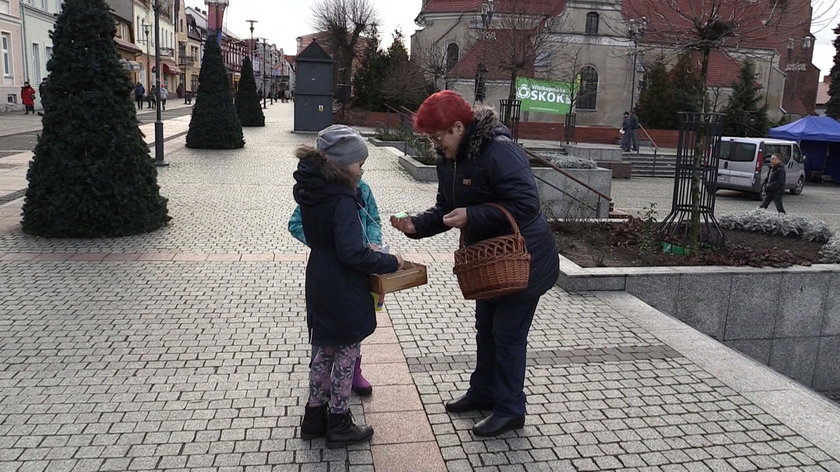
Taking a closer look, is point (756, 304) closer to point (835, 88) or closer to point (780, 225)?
point (780, 225)

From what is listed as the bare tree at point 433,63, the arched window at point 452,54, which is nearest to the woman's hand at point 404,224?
the bare tree at point 433,63

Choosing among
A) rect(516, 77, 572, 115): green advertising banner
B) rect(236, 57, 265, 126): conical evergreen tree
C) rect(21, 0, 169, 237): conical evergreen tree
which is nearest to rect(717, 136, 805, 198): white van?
rect(516, 77, 572, 115): green advertising banner

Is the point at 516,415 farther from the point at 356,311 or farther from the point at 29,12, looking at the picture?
the point at 29,12

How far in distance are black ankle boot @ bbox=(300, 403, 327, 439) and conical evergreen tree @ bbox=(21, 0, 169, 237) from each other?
236 inches

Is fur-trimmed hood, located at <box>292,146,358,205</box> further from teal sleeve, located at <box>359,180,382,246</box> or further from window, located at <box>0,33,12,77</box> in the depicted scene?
window, located at <box>0,33,12,77</box>

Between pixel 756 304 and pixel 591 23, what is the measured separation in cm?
4314

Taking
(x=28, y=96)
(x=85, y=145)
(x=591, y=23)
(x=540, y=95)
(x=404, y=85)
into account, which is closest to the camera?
(x=85, y=145)

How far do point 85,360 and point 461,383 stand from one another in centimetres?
267

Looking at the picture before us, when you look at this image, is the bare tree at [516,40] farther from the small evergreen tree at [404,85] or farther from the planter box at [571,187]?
the small evergreen tree at [404,85]

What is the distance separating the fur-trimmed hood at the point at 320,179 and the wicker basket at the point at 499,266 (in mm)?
759

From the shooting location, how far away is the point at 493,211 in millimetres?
3615

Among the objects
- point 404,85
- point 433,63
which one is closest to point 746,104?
point 404,85

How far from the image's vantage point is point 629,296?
272 inches

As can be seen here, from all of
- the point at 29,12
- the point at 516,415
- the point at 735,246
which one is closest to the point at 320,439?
the point at 516,415
